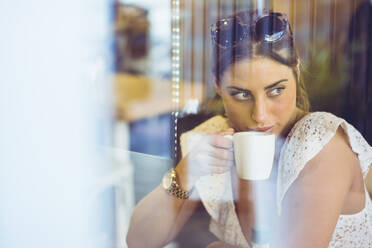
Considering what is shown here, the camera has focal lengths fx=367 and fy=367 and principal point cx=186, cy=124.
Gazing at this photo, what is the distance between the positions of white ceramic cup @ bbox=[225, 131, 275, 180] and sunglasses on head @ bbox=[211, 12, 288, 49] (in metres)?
0.21

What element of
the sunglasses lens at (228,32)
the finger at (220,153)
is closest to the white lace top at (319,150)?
the finger at (220,153)

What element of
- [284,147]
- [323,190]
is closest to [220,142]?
[284,147]

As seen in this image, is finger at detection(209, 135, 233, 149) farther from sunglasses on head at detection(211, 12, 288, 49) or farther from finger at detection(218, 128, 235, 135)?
sunglasses on head at detection(211, 12, 288, 49)

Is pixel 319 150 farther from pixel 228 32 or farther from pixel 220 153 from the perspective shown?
pixel 228 32

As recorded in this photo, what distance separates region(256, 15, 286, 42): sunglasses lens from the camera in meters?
0.79

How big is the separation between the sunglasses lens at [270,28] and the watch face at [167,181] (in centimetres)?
42

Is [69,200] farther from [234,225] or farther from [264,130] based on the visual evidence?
[264,130]

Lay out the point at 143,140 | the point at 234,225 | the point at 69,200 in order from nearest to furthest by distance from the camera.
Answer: the point at 234,225
the point at 143,140
the point at 69,200

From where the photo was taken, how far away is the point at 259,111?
2.68 ft

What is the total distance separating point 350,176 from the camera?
30.6 inches

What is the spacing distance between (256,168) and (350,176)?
0.65ft

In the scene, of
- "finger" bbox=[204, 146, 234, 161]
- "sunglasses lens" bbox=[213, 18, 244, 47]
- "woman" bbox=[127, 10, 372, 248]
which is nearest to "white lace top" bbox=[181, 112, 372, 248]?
"woman" bbox=[127, 10, 372, 248]

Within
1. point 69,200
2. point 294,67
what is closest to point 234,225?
point 294,67

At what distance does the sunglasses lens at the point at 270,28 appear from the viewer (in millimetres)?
791
